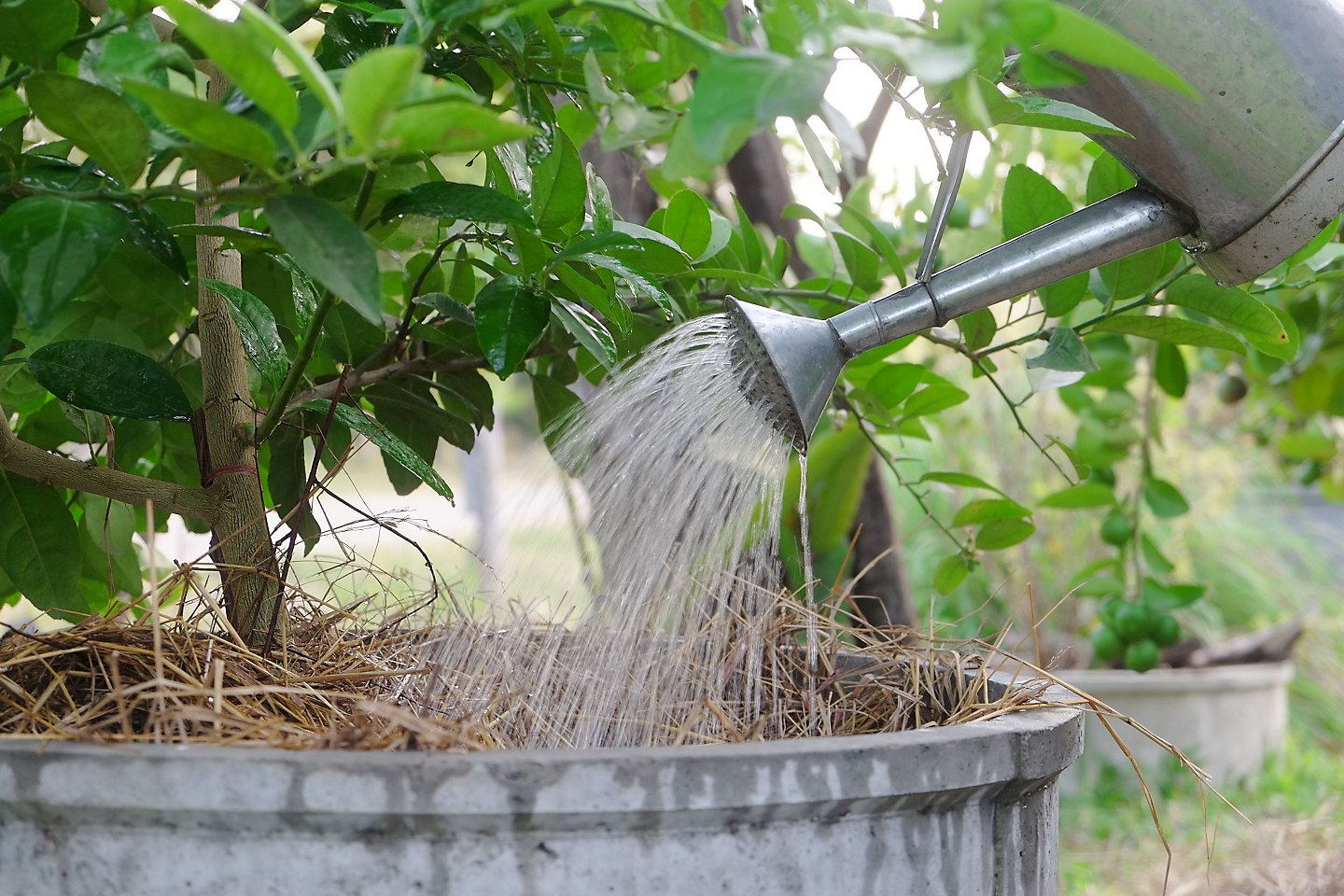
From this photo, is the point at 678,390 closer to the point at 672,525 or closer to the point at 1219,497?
the point at 672,525

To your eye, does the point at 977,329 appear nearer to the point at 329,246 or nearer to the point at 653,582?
the point at 653,582

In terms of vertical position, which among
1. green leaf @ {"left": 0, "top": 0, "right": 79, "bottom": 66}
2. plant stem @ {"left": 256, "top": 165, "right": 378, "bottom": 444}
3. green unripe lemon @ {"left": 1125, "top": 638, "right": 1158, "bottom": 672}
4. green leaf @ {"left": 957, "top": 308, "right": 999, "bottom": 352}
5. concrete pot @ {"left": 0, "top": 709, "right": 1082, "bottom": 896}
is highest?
green leaf @ {"left": 0, "top": 0, "right": 79, "bottom": 66}

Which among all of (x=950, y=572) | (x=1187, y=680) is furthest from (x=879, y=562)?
(x=1187, y=680)

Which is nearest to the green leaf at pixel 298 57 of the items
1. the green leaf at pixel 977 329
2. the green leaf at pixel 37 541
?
the green leaf at pixel 37 541

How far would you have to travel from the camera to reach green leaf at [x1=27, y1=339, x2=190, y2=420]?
0.51 m

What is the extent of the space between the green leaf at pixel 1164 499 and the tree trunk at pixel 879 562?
245mm

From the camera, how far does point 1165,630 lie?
101cm

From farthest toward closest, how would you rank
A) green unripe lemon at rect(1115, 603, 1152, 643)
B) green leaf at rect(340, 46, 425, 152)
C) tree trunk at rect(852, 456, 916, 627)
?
tree trunk at rect(852, 456, 916, 627) < green unripe lemon at rect(1115, 603, 1152, 643) < green leaf at rect(340, 46, 425, 152)

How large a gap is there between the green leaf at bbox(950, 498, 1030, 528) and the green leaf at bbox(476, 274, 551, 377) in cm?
37

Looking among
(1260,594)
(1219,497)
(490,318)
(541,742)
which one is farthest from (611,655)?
(1260,594)

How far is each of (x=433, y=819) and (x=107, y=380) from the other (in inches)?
10.6

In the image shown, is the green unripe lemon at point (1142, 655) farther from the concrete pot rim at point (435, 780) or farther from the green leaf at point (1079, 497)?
the concrete pot rim at point (435, 780)

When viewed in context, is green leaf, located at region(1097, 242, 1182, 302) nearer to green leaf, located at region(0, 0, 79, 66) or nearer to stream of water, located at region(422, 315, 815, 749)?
stream of water, located at region(422, 315, 815, 749)

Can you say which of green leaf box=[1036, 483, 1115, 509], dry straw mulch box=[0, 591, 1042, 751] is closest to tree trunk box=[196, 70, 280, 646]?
dry straw mulch box=[0, 591, 1042, 751]
